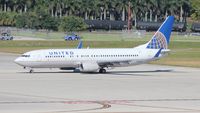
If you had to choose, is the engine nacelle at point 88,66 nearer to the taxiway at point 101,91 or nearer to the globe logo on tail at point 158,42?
the taxiway at point 101,91

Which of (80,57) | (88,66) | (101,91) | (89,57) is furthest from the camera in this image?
(89,57)

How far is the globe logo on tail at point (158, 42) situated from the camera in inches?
2601

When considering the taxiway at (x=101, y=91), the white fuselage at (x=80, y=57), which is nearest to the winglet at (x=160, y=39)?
the white fuselage at (x=80, y=57)

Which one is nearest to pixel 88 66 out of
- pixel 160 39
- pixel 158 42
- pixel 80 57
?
pixel 80 57

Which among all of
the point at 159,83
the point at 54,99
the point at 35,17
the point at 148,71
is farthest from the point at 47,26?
the point at 54,99

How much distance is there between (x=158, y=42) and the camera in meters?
66.4

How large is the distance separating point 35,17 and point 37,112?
160m

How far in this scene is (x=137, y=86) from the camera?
49969mm

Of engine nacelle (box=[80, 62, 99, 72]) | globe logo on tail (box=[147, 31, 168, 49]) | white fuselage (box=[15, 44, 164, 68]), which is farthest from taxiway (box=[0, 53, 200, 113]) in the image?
globe logo on tail (box=[147, 31, 168, 49])

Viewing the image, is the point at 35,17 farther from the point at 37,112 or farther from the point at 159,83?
the point at 37,112

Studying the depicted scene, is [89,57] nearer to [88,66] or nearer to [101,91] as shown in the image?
[88,66]

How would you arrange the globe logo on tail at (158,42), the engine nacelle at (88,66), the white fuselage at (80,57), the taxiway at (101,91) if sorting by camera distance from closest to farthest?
the taxiway at (101,91) < the white fuselage at (80,57) < the engine nacelle at (88,66) < the globe logo on tail at (158,42)

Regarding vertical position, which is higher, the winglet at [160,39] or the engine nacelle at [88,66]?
the winglet at [160,39]

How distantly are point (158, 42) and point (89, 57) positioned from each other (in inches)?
293
